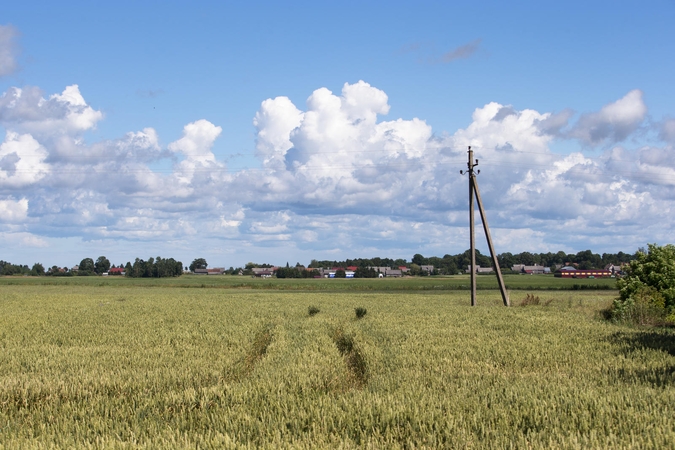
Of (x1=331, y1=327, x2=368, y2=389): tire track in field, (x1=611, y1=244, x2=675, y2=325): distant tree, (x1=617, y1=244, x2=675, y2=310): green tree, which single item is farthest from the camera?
(x1=617, y1=244, x2=675, y2=310): green tree

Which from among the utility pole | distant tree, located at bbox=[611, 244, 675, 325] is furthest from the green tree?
the utility pole

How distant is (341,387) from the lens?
12000 millimetres

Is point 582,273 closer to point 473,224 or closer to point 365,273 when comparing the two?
point 365,273

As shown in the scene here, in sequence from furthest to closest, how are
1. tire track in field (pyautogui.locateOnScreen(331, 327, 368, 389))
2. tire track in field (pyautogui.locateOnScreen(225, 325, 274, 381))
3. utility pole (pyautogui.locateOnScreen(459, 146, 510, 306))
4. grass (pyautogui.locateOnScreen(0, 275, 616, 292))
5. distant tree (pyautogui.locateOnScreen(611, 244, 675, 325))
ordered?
grass (pyautogui.locateOnScreen(0, 275, 616, 292)) → utility pole (pyautogui.locateOnScreen(459, 146, 510, 306)) → distant tree (pyautogui.locateOnScreen(611, 244, 675, 325)) → tire track in field (pyautogui.locateOnScreen(225, 325, 274, 381)) → tire track in field (pyautogui.locateOnScreen(331, 327, 368, 389))

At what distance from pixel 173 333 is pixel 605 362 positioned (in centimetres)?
1477

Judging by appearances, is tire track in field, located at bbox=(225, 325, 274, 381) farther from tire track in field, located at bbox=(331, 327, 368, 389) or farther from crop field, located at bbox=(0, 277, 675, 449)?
tire track in field, located at bbox=(331, 327, 368, 389)

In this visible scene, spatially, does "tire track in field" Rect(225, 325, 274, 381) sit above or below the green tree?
below

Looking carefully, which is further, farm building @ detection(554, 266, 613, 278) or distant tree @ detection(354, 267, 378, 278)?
distant tree @ detection(354, 267, 378, 278)

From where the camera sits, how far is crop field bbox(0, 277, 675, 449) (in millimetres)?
8297

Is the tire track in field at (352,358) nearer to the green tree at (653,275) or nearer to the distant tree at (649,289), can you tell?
the distant tree at (649,289)

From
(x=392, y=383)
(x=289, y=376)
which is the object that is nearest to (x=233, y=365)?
(x=289, y=376)

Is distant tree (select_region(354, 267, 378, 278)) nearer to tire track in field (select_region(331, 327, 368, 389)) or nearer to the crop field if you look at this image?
the crop field

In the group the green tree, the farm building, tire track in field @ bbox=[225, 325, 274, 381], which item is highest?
the green tree

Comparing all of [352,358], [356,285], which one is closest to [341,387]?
[352,358]
